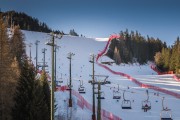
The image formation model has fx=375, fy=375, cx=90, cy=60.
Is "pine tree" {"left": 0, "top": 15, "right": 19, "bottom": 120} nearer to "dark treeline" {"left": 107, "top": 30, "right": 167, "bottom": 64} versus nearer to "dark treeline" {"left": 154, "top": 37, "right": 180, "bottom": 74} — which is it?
"dark treeline" {"left": 154, "top": 37, "right": 180, "bottom": 74}

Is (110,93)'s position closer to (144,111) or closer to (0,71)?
A: (144,111)

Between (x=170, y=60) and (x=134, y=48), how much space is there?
173 ft

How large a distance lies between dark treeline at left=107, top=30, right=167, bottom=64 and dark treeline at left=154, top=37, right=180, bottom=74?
26385 millimetres

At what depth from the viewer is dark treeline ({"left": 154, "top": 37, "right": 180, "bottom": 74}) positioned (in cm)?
11492

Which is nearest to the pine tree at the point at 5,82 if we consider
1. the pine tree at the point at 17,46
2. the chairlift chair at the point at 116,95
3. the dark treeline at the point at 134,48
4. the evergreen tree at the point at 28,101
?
the evergreen tree at the point at 28,101

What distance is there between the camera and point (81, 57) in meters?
144

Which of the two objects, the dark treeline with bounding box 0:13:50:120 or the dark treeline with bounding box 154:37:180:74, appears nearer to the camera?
the dark treeline with bounding box 0:13:50:120

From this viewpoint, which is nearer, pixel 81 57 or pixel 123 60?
pixel 81 57

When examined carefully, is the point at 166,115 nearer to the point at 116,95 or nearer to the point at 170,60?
the point at 116,95

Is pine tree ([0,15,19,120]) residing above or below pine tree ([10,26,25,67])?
below

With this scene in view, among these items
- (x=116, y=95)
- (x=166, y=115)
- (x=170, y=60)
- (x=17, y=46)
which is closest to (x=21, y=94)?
(x=166, y=115)

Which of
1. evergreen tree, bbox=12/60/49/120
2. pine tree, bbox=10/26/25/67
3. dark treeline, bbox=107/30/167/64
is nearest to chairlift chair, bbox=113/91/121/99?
pine tree, bbox=10/26/25/67

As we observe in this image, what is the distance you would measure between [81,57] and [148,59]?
52.3 meters

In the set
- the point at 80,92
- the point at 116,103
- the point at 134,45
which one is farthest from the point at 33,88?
the point at 134,45
